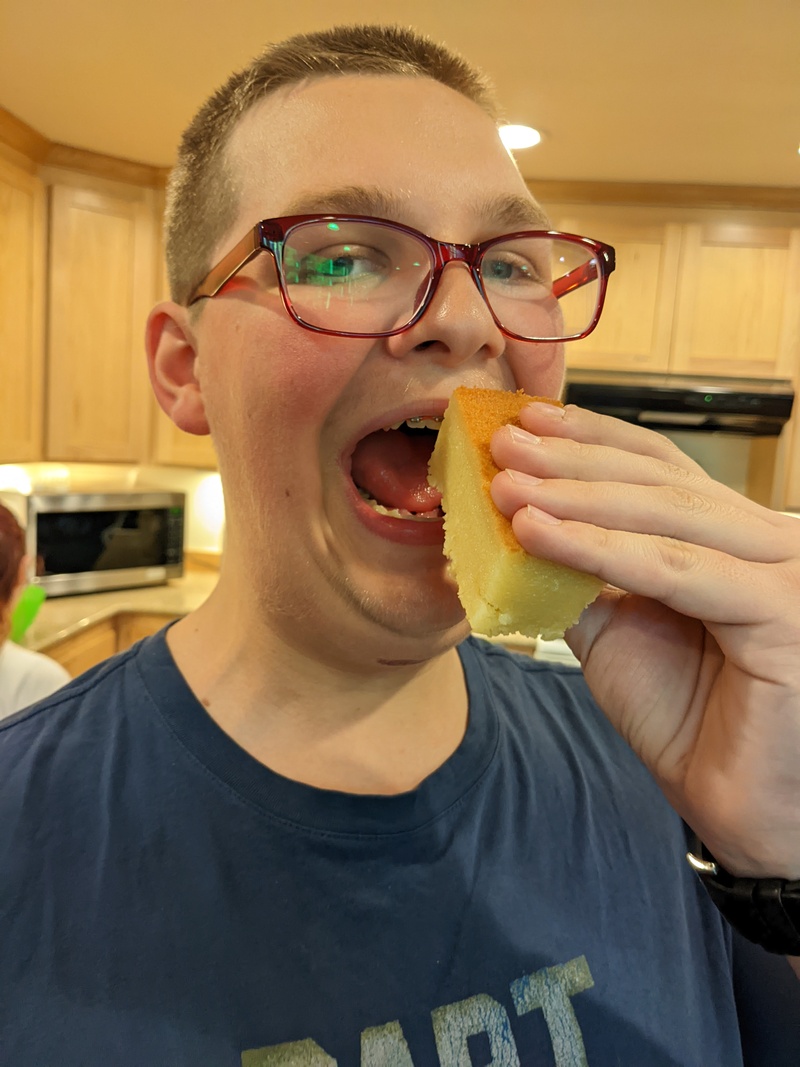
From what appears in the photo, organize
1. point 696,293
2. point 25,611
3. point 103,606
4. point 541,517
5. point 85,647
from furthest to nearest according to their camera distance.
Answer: point 696,293 < point 103,606 < point 85,647 < point 25,611 < point 541,517

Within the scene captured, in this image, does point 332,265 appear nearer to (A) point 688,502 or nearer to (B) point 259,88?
(B) point 259,88

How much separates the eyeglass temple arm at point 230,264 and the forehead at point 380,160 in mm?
55

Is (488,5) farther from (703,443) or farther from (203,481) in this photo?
(203,481)

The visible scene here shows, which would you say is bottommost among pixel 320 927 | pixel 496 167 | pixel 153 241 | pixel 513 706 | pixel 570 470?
pixel 320 927

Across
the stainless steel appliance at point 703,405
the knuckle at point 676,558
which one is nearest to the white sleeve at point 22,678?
the knuckle at point 676,558

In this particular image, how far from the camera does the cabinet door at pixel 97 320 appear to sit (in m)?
3.50

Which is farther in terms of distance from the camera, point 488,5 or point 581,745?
point 488,5

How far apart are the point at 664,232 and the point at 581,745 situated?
321 centimetres

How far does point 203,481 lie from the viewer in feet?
14.0

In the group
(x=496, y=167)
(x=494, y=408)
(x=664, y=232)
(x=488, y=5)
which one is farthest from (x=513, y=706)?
(x=664, y=232)

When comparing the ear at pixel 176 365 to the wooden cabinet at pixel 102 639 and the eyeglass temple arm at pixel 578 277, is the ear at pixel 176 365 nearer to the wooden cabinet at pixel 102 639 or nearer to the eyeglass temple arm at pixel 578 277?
the eyeglass temple arm at pixel 578 277

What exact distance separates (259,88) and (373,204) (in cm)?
30

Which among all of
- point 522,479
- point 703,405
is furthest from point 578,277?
point 703,405

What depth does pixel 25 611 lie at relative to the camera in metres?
2.89
